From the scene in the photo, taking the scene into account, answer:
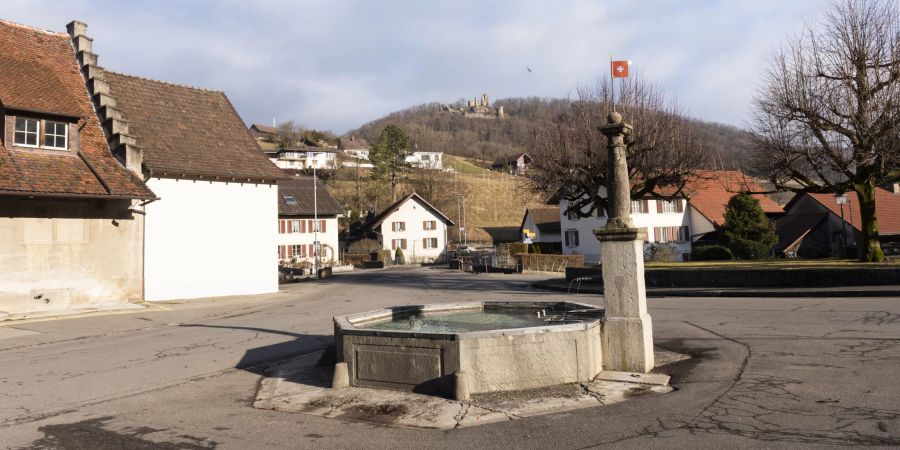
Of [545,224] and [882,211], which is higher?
[545,224]

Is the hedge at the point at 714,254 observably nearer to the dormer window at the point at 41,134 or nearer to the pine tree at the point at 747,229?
the pine tree at the point at 747,229

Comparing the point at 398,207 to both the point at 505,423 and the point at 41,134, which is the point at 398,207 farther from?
the point at 505,423

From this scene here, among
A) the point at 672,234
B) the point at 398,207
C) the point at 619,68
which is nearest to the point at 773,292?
the point at 619,68

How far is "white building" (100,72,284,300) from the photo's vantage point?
23.1 meters

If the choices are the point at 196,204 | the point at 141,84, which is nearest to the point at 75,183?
the point at 196,204

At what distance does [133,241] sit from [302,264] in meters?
35.2

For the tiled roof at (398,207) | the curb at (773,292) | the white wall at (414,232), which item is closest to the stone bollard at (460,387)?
the curb at (773,292)

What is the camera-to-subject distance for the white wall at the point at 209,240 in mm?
23031

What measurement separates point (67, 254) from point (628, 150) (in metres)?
23.1

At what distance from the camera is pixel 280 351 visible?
11922 mm

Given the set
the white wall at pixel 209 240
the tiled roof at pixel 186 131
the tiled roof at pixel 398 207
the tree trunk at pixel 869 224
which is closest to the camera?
the tree trunk at pixel 869 224

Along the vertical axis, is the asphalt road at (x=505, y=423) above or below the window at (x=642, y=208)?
below

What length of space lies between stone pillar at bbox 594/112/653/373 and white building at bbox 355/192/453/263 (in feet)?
192

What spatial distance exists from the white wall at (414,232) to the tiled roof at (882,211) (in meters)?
38.9
